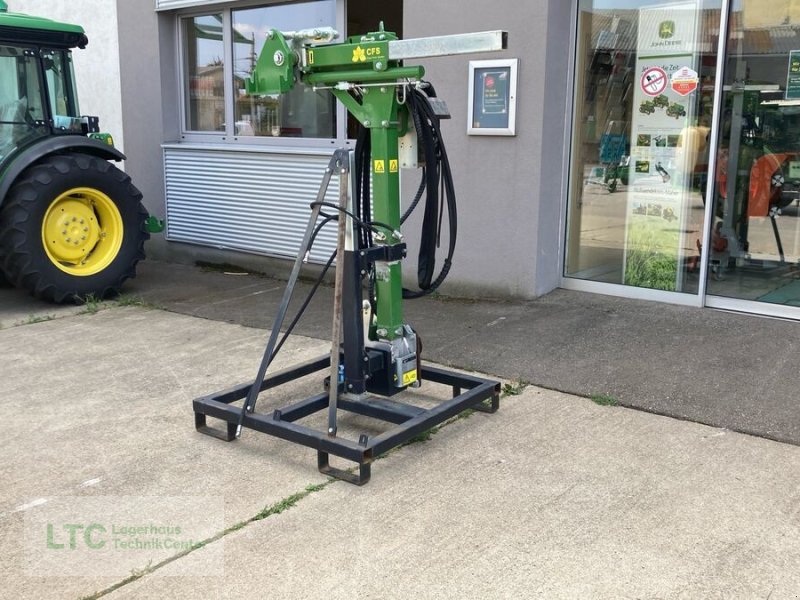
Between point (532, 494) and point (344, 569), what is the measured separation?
3.07 feet

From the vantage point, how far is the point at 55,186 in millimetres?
6594

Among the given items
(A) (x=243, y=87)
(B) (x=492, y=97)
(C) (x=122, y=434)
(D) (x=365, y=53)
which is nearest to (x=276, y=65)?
(D) (x=365, y=53)

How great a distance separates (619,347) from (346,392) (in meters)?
2.03

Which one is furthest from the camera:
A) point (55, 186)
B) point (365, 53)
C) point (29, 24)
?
point (29, 24)

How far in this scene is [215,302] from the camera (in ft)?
22.9

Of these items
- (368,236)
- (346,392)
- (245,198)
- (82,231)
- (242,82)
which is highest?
(242,82)

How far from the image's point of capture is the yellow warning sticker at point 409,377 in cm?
407

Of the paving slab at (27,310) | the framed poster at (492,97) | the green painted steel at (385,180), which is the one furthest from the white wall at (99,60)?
the green painted steel at (385,180)

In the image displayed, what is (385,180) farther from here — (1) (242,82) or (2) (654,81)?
(1) (242,82)

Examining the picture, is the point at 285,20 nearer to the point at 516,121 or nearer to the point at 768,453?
the point at 516,121

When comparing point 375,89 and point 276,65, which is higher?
point 276,65

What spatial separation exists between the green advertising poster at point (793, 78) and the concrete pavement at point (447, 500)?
292cm

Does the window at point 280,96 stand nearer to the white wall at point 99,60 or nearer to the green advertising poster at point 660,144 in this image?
the white wall at point 99,60

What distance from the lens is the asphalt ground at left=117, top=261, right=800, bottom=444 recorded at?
4320 mm
